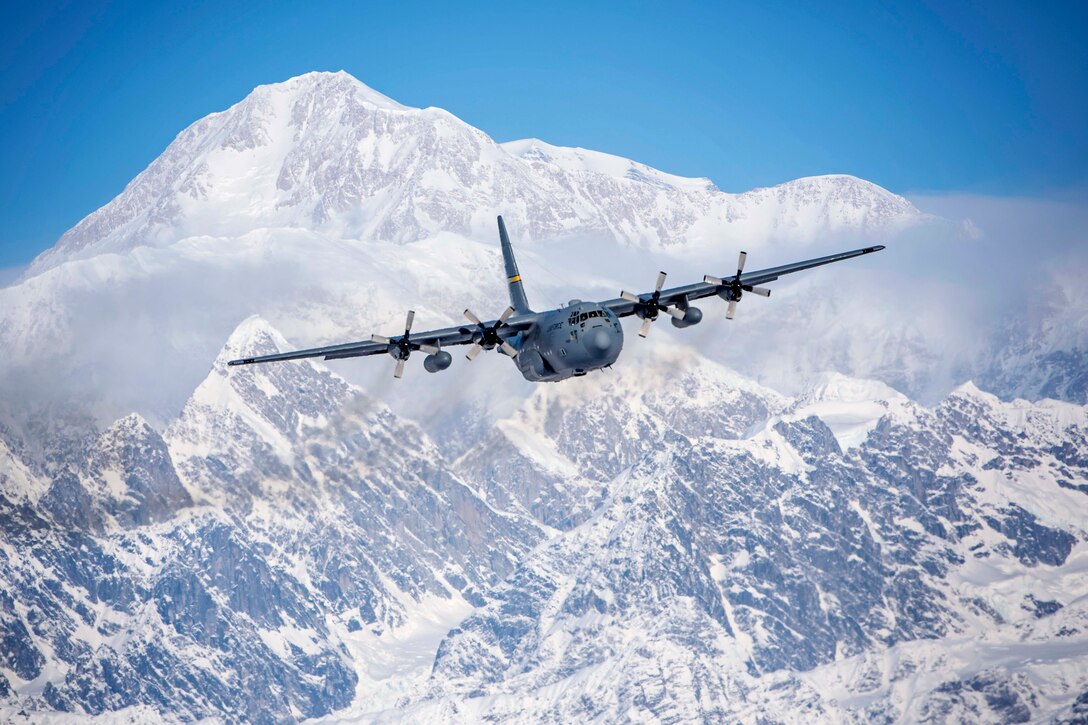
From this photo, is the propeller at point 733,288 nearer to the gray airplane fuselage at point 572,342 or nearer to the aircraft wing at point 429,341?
the gray airplane fuselage at point 572,342

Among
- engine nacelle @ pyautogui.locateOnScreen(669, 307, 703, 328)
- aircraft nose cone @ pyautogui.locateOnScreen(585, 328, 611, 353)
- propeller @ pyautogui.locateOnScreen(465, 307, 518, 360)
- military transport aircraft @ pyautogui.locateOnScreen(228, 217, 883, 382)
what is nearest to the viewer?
aircraft nose cone @ pyautogui.locateOnScreen(585, 328, 611, 353)

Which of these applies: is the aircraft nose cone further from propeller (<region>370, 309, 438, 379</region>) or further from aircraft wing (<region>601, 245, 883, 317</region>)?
propeller (<region>370, 309, 438, 379</region>)

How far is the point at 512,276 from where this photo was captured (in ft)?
468

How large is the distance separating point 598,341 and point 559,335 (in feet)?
12.9

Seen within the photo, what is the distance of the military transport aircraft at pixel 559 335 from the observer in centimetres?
11465

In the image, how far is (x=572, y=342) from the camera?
115 m

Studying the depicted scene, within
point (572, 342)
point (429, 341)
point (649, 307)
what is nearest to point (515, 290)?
point (649, 307)

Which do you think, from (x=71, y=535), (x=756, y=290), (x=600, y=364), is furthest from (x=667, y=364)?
(x=71, y=535)

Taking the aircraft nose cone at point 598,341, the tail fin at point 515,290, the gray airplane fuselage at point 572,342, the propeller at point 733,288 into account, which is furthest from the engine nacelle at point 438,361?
the propeller at point 733,288

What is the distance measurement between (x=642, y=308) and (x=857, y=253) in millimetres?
17324

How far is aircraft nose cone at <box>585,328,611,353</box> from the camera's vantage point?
11338 cm

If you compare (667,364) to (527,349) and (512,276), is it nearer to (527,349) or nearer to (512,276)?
(512,276)

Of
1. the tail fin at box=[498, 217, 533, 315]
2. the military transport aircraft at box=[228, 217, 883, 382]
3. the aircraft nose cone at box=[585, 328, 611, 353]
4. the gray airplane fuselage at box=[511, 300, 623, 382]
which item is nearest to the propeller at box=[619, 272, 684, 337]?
the military transport aircraft at box=[228, 217, 883, 382]

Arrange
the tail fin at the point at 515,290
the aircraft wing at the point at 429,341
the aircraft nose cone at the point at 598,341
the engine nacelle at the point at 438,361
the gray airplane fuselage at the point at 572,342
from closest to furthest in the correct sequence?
the aircraft nose cone at the point at 598,341 < the gray airplane fuselage at the point at 572,342 < the engine nacelle at the point at 438,361 < the aircraft wing at the point at 429,341 < the tail fin at the point at 515,290
